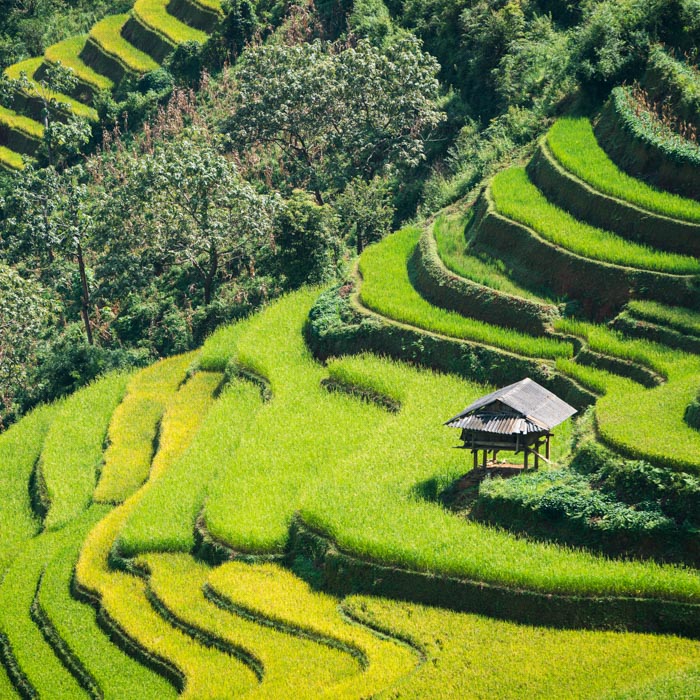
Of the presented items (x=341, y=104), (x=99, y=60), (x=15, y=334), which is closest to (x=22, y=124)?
(x=99, y=60)

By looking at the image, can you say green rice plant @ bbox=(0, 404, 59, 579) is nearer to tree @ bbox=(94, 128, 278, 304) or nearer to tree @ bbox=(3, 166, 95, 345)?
tree @ bbox=(3, 166, 95, 345)

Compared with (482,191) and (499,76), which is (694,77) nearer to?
(482,191)

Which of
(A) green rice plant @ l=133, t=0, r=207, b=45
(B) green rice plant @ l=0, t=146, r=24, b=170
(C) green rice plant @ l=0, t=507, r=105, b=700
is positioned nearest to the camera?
(C) green rice plant @ l=0, t=507, r=105, b=700

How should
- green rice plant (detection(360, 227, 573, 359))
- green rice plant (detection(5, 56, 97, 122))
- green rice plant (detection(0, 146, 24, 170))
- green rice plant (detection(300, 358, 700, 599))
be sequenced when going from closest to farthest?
green rice plant (detection(300, 358, 700, 599)) → green rice plant (detection(360, 227, 573, 359)) → green rice plant (detection(0, 146, 24, 170)) → green rice plant (detection(5, 56, 97, 122))

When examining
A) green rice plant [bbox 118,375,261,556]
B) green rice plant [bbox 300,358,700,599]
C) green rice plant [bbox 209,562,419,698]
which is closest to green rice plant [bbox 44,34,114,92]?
green rice plant [bbox 118,375,261,556]

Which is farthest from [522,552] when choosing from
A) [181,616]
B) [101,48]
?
[101,48]

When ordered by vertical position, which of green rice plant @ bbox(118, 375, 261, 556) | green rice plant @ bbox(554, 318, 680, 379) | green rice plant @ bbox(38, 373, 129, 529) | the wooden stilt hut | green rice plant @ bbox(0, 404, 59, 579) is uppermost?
green rice plant @ bbox(554, 318, 680, 379)
